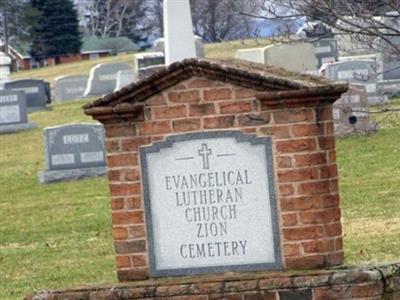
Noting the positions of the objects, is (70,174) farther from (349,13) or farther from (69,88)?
(69,88)

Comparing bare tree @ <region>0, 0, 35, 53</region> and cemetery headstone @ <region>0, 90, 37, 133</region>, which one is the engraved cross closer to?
cemetery headstone @ <region>0, 90, 37, 133</region>

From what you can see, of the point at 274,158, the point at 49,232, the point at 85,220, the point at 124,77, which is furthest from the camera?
the point at 124,77

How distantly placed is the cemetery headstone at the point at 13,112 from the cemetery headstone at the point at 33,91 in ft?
14.6

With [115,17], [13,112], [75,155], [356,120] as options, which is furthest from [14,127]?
[115,17]

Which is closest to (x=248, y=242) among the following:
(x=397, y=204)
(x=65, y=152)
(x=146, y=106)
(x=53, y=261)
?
(x=146, y=106)

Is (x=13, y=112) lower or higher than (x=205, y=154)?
higher

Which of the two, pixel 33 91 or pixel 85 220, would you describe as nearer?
pixel 85 220

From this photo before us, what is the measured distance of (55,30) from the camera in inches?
2881

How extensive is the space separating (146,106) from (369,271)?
161cm

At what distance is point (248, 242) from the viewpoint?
26.5ft

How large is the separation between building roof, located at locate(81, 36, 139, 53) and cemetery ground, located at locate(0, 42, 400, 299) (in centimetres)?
5142

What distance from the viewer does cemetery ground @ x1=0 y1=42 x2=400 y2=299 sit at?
12.2 meters

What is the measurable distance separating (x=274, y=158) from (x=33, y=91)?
2602 centimetres

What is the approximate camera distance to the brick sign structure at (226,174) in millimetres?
8008
